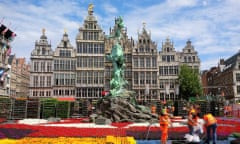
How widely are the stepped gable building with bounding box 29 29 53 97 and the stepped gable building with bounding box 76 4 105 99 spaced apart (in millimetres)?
6951

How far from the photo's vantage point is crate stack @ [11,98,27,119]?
30.7m

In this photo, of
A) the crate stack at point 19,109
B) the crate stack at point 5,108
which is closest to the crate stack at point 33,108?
the crate stack at point 19,109

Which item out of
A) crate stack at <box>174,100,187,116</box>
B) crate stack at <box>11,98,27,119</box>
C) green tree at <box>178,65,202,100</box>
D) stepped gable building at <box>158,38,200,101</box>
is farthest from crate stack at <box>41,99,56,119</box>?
stepped gable building at <box>158,38,200,101</box>

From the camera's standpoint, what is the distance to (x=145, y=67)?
58781mm

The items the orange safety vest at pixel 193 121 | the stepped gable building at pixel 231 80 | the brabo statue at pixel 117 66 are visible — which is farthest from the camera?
the stepped gable building at pixel 231 80

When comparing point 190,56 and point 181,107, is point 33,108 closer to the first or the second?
point 181,107

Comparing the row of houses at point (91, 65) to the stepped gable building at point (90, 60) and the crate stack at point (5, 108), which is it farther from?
the crate stack at point (5, 108)

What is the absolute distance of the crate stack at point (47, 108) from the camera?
Result: 108ft

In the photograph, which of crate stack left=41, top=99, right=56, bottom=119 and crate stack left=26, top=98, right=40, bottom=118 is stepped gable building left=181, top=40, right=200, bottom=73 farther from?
crate stack left=26, top=98, right=40, bottom=118

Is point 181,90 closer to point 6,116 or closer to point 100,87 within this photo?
point 100,87

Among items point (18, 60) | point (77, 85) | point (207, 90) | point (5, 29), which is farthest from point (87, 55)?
point (207, 90)

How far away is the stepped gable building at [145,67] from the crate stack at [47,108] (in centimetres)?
2724

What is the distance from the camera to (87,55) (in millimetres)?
57281

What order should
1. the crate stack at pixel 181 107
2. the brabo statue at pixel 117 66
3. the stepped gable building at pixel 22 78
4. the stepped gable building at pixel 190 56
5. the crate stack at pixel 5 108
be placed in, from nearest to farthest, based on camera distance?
1. the brabo statue at pixel 117 66
2. the crate stack at pixel 5 108
3. the crate stack at pixel 181 107
4. the stepped gable building at pixel 190 56
5. the stepped gable building at pixel 22 78
